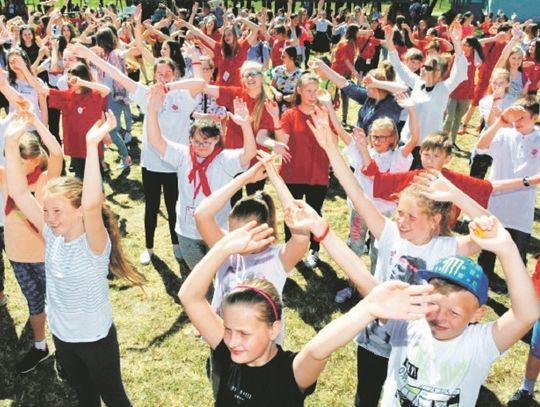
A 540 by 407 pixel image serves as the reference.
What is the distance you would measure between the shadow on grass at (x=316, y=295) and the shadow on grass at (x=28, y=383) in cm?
244

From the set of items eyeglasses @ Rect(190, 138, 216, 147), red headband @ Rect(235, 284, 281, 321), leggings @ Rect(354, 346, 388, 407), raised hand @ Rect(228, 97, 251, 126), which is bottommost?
leggings @ Rect(354, 346, 388, 407)

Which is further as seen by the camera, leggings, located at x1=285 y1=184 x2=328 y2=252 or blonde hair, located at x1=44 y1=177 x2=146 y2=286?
leggings, located at x1=285 y1=184 x2=328 y2=252

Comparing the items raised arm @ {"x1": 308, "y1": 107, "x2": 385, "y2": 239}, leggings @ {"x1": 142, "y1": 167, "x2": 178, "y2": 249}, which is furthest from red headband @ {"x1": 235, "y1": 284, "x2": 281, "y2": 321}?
leggings @ {"x1": 142, "y1": 167, "x2": 178, "y2": 249}

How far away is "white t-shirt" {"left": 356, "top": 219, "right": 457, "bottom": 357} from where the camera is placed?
11.1 ft

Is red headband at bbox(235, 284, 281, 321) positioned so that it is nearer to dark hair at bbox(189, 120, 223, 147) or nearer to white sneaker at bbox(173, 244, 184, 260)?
dark hair at bbox(189, 120, 223, 147)

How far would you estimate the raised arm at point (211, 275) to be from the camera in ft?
8.43

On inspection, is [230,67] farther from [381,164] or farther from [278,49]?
[381,164]

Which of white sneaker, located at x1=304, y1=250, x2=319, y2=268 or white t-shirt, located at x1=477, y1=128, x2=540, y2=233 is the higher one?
white t-shirt, located at x1=477, y1=128, x2=540, y2=233

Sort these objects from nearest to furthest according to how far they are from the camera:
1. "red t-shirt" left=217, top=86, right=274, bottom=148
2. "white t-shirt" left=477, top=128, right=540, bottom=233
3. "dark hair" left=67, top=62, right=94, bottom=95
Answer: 1. "white t-shirt" left=477, top=128, right=540, bottom=233
2. "red t-shirt" left=217, top=86, right=274, bottom=148
3. "dark hair" left=67, top=62, right=94, bottom=95

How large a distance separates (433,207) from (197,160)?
2361mm

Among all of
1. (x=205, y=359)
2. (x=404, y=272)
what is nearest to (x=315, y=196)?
(x=205, y=359)

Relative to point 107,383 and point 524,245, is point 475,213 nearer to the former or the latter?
point 107,383

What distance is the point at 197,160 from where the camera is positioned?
4875 millimetres

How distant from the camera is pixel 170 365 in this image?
4.87 metres
